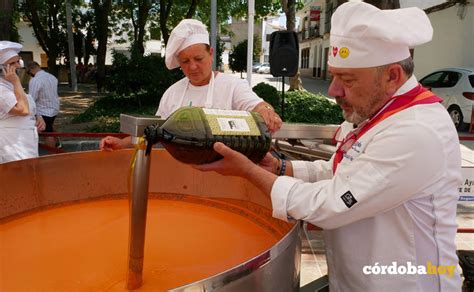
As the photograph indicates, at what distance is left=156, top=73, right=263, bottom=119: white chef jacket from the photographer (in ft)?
7.66

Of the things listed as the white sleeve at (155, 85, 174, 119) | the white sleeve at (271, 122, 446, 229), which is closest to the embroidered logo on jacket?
the white sleeve at (271, 122, 446, 229)

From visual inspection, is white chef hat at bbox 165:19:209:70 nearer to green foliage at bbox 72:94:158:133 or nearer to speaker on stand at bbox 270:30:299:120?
speaker on stand at bbox 270:30:299:120

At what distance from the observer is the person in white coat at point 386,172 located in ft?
3.83

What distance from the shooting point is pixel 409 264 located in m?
1.28

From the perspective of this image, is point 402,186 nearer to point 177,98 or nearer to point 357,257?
point 357,257

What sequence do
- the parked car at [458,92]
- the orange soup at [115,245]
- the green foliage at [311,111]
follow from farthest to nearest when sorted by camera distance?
1. the parked car at [458,92]
2. the green foliage at [311,111]
3. the orange soup at [115,245]

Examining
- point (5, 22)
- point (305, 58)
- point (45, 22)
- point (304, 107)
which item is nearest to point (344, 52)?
point (5, 22)

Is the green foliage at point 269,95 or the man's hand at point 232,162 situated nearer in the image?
the man's hand at point 232,162

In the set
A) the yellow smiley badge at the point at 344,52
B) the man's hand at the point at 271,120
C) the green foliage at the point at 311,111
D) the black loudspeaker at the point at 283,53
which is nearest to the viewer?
the yellow smiley badge at the point at 344,52

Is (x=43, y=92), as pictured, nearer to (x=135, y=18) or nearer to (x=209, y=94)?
(x=209, y=94)

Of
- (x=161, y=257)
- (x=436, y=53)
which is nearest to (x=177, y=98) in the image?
(x=161, y=257)

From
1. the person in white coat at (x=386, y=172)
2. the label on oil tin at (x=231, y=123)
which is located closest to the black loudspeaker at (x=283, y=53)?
the label on oil tin at (x=231, y=123)

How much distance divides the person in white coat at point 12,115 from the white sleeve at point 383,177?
2.58 metres

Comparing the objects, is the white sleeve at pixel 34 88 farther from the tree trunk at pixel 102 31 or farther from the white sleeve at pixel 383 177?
the tree trunk at pixel 102 31
